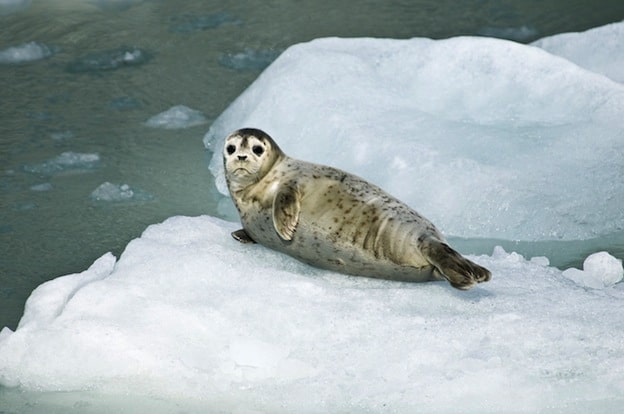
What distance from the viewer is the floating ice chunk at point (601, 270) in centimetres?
402

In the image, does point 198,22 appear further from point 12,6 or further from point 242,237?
point 242,237

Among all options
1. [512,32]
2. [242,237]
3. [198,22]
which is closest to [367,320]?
[242,237]

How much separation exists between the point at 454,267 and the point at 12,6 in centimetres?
543

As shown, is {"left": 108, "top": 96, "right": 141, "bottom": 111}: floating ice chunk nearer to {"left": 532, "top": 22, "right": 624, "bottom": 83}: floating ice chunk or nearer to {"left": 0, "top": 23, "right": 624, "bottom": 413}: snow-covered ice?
{"left": 0, "top": 23, "right": 624, "bottom": 413}: snow-covered ice

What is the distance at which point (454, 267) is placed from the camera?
137 inches

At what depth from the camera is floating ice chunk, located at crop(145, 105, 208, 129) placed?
5.99 m

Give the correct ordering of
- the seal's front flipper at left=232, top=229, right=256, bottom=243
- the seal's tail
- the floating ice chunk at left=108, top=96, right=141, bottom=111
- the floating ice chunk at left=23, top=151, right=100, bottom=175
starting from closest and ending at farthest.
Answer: the seal's tail → the seal's front flipper at left=232, top=229, right=256, bottom=243 → the floating ice chunk at left=23, top=151, right=100, bottom=175 → the floating ice chunk at left=108, top=96, right=141, bottom=111

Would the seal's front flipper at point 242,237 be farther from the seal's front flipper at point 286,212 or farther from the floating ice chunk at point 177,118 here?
the floating ice chunk at point 177,118

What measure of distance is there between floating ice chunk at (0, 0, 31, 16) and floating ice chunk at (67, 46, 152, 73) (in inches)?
48.5

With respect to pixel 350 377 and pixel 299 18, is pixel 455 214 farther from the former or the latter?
pixel 299 18

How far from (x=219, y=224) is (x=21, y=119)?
227cm

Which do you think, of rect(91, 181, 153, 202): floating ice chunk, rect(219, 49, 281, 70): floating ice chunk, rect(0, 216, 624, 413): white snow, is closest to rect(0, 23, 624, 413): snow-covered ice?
rect(0, 216, 624, 413): white snow

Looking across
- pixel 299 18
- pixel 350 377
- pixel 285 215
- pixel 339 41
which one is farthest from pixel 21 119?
pixel 350 377

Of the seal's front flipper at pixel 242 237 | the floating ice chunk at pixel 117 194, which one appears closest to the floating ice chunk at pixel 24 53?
the floating ice chunk at pixel 117 194
